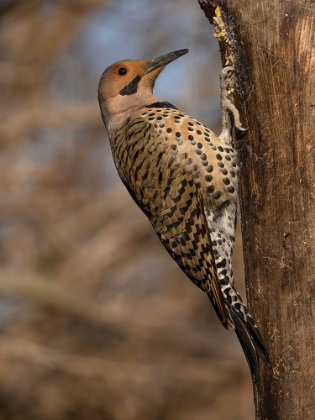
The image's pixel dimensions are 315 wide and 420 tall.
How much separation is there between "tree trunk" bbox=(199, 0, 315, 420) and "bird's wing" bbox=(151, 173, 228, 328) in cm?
54

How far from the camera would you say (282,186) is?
3814 millimetres

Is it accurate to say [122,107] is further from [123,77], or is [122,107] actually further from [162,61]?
[162,61]

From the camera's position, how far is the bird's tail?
3857mm

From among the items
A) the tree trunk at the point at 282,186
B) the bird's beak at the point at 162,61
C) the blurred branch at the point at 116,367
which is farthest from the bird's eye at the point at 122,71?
the blurred branch at the point at 116,367

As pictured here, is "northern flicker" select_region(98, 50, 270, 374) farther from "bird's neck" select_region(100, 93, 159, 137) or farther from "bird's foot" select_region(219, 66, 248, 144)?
"bird's neck" select_region(100, 93, 159, 137)

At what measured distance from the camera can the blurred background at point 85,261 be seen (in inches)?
365

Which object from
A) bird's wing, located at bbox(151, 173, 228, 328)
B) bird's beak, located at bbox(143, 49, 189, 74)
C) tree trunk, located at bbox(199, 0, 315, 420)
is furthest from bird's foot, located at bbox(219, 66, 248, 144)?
bird's beak, located at bbox(143, 49, 189, 74)

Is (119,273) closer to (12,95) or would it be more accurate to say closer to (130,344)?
(130,344)

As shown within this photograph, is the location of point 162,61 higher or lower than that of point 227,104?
higher

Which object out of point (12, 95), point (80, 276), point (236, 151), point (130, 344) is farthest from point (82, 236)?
point (236, 151)

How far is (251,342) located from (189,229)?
0.91 meters

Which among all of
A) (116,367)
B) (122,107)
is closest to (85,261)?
(116,367)

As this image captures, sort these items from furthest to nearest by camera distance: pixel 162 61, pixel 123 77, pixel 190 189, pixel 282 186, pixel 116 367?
pixel 116 367, pixel 123 77, pixel 162 61, pixel 190 189, pixel 282 186

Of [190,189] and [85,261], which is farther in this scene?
[85,261]
